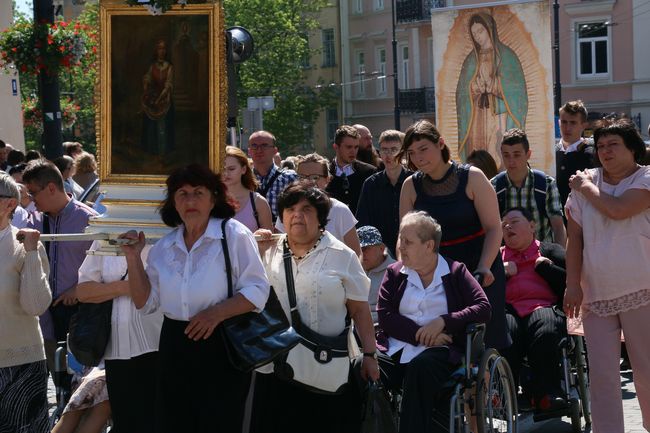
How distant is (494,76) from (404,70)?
42.6 metres

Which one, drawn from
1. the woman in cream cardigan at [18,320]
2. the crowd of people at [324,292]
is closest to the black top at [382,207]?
the crowd of people at [324,292]

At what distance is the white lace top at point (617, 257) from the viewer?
7621 mm

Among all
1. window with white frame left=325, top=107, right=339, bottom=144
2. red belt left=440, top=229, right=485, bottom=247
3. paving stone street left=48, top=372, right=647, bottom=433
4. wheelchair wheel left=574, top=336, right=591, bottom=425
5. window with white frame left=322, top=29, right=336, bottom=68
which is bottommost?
paving stone street left=48, top=372, right=647, bottom=433

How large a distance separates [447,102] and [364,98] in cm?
4577

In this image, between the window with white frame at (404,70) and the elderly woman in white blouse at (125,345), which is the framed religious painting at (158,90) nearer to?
the elderly woman in white blouse at (125,345)

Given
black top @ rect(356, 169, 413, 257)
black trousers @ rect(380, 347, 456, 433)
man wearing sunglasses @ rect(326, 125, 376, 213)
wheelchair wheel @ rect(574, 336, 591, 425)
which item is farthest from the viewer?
man wearing sunglasses @ rect(326, 125, 376, 213)

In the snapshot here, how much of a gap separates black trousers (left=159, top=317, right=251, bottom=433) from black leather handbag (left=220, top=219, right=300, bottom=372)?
73mm

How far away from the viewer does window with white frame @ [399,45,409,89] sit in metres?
55.5

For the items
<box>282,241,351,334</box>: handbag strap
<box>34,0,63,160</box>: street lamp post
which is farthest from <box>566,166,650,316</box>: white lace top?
<box>34,0,63,160</box>: street lamp post

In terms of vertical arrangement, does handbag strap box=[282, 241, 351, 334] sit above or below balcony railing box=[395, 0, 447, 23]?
below

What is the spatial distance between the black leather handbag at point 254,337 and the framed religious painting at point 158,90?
2.29 feet

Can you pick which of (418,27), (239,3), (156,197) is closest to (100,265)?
(156,197)

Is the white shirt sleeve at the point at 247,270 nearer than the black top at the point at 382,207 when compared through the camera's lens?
Yes

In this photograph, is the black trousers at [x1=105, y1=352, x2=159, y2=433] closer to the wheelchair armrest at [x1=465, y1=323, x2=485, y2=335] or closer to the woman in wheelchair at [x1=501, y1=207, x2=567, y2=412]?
the wheelchair armrest at [x1=465, y1=323, x2=485, y2=335]
